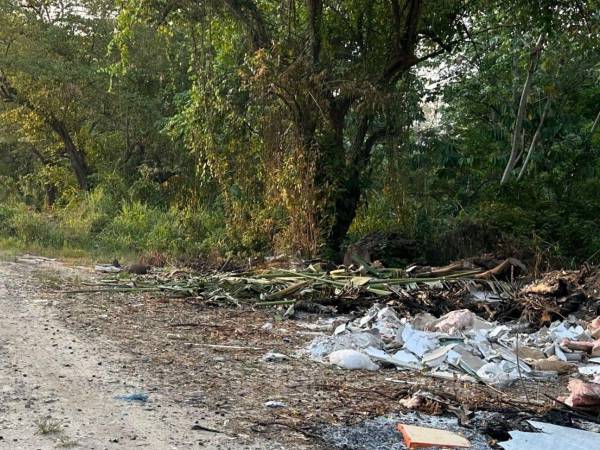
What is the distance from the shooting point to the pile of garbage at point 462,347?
5.04 metres

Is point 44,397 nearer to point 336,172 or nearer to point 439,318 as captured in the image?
point 439,318

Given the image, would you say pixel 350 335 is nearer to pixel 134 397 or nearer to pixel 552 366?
pixel 552 366

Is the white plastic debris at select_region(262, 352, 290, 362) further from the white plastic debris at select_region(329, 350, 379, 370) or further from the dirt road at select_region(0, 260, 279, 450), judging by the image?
the dirt road at select_region(0, 260, 279, 450)

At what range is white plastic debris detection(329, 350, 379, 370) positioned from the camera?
503 cm

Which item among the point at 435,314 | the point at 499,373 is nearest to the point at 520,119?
the point at 435,314

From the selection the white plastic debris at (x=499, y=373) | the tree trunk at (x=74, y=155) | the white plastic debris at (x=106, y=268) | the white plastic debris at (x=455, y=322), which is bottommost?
the white plastic debris at (x=106, y=268)

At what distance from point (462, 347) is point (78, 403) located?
2.86m

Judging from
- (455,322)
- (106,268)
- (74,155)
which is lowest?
(106,268)

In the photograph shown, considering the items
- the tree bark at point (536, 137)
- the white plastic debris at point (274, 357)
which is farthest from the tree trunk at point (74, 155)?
the white plastic debris at point (274, 357)

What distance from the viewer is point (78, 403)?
12.5ft

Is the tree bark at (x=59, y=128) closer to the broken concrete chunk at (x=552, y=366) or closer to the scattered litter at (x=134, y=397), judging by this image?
the scattered litter at (x=134, y=397)

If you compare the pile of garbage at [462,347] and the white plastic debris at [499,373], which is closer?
the white plastic debris at [499,373]

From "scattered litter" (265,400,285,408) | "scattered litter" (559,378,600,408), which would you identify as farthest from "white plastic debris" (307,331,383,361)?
"scattered litter" (559,378,600,408)

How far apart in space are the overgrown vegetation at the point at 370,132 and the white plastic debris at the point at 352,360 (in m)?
4.57
